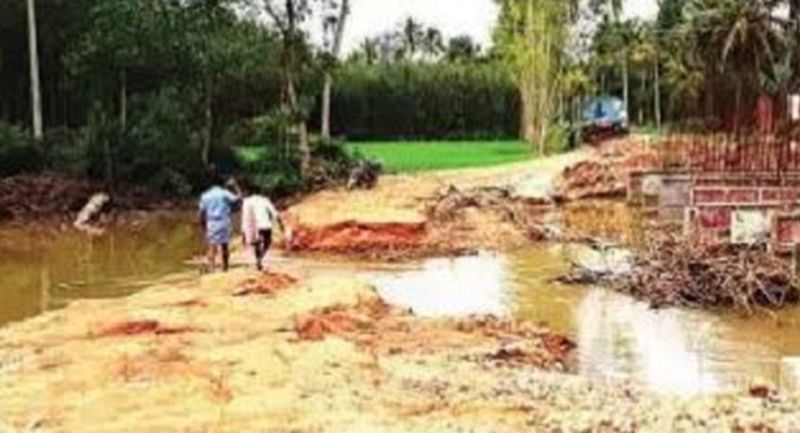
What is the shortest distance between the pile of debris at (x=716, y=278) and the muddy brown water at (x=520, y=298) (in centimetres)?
41

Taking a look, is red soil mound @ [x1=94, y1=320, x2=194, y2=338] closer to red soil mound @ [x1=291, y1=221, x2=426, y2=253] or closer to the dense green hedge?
red soil mound @ [x1=291, y1=221, x2=426, y2=253]

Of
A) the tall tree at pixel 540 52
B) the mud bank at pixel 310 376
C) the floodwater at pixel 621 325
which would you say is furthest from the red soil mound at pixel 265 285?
the tall tree at pixel 540 52

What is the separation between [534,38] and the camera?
6134 centimetres

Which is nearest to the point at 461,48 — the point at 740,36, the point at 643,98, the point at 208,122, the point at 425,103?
the point at 643,98

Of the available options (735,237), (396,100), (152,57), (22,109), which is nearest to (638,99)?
(396,100)

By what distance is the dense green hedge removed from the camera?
7312 cm

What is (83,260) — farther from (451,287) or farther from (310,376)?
(310,376)

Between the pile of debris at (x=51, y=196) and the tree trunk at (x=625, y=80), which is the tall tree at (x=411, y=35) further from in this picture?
the pile of debris at (x=51, y=196)

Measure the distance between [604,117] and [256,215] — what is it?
4819 cm

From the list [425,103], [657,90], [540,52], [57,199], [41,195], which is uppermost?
[540,52]

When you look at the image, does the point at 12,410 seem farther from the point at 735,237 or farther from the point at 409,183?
the point at 409,183

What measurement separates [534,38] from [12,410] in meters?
48.5

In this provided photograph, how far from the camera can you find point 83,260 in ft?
107

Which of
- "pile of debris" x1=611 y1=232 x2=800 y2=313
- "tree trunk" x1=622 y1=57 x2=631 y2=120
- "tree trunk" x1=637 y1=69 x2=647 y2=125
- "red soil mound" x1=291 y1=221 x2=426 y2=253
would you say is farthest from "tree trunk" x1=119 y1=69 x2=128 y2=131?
"tree trunk" x1=637 y1=69 x2=647 y2=125
